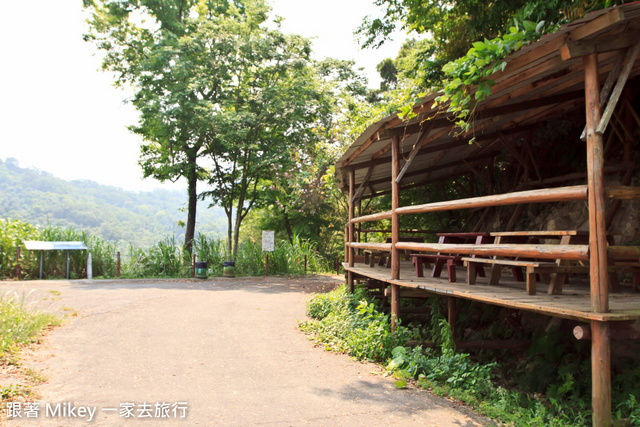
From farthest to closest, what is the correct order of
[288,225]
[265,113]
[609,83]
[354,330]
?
[288,225], [265,113], [354,330], [609,83]

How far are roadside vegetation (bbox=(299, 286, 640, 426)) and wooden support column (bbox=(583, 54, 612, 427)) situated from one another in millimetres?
439

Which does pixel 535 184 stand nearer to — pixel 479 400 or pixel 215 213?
pixel 479 400

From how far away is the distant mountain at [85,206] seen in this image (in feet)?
264

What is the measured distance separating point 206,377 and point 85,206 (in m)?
94.2

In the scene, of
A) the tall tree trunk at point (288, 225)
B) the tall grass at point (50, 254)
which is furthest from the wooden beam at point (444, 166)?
the tall tree trunk at point (288, 225)

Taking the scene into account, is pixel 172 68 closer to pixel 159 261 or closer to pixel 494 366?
pixel 159 261

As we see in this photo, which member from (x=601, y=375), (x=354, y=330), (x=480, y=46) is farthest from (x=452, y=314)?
(x=480, y=46)

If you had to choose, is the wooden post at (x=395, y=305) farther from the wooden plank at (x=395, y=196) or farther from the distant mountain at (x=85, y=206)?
the distant mountain at (x=85, y=206)

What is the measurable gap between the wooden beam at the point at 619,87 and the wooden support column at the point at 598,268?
7cm

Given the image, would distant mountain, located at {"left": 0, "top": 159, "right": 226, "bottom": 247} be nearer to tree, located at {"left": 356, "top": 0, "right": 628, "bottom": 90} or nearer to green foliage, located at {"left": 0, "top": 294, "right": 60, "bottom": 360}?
tree, located at {"left": 356, "top": 0, "right": 628, "bottom": 90}

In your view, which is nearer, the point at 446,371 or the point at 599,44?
the point at 599,44

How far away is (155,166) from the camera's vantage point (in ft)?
79.6

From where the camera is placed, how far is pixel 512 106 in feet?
22.1

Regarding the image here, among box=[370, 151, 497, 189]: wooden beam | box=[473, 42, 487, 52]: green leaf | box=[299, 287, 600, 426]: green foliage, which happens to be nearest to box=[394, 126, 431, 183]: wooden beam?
box=[473, 42, 487, 52]: green leaf
